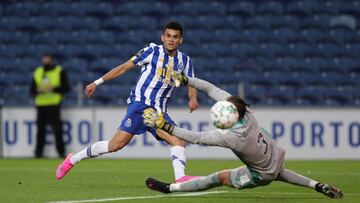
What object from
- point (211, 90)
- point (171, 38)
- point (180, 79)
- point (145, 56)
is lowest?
point (211, 90)

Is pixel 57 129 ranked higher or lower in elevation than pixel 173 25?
lower

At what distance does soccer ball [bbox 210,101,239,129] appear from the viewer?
28.0 feet

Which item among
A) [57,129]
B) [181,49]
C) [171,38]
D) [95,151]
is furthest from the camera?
[181,49]

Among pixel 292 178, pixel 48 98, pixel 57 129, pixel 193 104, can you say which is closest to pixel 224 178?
pixel 292 178

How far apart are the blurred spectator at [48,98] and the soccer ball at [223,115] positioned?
32.7ft

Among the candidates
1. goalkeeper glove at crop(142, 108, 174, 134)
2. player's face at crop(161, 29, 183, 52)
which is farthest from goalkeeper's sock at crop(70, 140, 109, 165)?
goalkeeper glove at crop(142, 108, 174, 134)

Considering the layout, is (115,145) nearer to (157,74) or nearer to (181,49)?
(157,74)

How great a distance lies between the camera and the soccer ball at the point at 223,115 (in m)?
8.53

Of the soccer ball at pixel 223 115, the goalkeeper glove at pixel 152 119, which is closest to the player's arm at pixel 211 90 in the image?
the soccer ball at pixel 223 115

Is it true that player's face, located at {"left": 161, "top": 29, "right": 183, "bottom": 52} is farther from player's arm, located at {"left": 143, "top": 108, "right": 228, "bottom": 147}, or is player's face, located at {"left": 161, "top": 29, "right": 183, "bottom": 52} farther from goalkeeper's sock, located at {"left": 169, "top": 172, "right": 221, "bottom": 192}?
player's arm, located at {"left": 143, "top": 108, "right": 228, "bottom": 147}

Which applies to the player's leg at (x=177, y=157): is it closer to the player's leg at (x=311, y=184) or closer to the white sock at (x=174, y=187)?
the white sock at (x=174, y=187)

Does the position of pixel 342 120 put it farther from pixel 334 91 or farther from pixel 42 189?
pixel 42 189

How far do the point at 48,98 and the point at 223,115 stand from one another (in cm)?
1050

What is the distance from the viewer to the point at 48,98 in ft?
61.1
